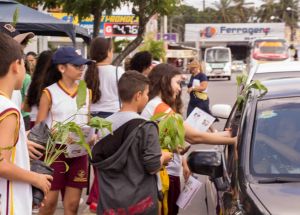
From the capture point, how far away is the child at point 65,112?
510 centimetres

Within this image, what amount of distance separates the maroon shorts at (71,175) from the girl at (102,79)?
1.35m

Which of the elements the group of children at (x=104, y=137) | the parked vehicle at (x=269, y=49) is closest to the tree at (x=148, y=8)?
the group of children at (x=104, y=137)

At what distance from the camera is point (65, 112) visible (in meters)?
5.07

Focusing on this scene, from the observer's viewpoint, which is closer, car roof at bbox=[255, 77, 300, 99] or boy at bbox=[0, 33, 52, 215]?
boy at bbox=[0, 33, 52, 215]

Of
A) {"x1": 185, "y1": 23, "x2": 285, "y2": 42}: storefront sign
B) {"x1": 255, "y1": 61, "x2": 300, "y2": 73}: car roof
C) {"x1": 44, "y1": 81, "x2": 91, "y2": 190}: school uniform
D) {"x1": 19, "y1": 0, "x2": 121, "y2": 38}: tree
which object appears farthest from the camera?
{"x1": 185, "y1": 23, "x2": 285, "y2": 42}: storefront sign

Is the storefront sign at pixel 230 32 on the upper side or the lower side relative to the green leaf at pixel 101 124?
lower

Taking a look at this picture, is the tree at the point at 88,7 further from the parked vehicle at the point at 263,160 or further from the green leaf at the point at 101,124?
the green leaf at the point at 101,124

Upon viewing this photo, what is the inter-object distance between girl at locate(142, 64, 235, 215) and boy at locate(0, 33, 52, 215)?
1.75m

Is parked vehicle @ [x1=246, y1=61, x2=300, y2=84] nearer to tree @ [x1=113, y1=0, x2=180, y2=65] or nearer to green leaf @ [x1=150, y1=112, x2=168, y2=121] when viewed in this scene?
green leaf @ [x1=150, y1=112, x2=168, y2=121]

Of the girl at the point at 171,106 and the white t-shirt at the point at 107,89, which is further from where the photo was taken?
the white t-shirt at the point at 107,89

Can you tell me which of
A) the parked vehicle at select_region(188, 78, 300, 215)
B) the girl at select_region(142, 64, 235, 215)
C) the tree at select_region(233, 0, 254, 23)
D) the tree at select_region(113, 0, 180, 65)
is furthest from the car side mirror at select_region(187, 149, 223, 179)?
the tree at select_region(233, 0, 254, 23)

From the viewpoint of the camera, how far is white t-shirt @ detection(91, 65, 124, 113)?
6555mm

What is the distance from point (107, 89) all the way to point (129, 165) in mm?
2518

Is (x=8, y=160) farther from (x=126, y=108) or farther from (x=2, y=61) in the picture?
(x=126, y=108)
